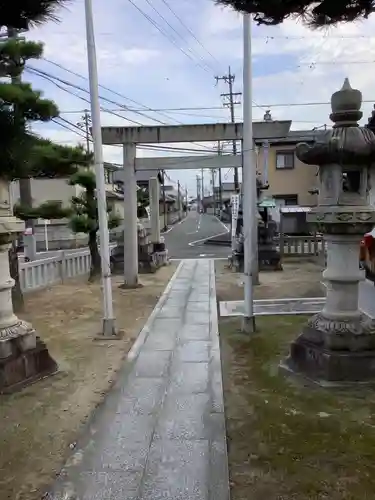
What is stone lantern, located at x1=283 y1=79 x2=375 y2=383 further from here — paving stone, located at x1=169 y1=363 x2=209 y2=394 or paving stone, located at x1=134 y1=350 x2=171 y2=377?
paving stone, located at x1=134 y1=350 x2=171 y2=377

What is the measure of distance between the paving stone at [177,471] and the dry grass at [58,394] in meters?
0.69

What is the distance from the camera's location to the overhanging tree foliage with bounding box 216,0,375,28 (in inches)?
110

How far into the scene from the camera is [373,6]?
2781 millimetres

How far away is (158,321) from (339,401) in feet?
13.1

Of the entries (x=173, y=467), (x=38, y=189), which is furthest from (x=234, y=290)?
(x=38, y=189)

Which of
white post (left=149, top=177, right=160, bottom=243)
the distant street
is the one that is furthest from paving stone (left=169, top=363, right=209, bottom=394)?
white post (left=149, top=177, right=160, bottom=243)

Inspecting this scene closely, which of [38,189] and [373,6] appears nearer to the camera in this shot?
[373,6]

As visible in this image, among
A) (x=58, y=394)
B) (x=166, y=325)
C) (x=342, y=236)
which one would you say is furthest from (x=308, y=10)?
(x=166, y=325)

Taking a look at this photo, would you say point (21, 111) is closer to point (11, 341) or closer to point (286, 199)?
point (11, 341)

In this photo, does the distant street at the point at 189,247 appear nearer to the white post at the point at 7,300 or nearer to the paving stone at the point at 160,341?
the paving stone at the point at 160,341

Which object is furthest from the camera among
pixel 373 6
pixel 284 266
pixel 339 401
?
pixel 284 266

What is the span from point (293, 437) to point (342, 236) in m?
2.16

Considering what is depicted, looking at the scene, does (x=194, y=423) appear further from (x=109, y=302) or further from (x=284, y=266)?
(x=284, y=266)

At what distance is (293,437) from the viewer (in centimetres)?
356
